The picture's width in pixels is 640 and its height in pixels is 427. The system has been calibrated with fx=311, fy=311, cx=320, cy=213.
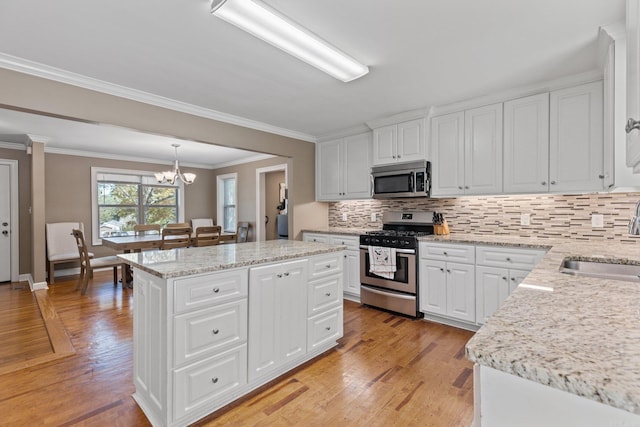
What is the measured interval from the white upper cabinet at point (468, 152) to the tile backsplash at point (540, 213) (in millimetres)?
311

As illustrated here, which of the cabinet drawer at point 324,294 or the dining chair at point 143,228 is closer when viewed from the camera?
the cabinet drawer at point 324,294

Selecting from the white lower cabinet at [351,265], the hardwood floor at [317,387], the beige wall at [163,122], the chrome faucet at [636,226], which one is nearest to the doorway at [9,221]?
the beige wall at [163,122]

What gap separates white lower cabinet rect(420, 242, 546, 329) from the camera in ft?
8.95

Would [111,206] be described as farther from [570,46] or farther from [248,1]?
[570,46]

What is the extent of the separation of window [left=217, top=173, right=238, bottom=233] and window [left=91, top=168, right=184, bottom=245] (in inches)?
34.3

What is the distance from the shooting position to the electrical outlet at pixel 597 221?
2.73 m

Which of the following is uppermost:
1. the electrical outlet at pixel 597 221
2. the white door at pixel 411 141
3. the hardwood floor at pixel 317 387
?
the white door at pixel 411 141

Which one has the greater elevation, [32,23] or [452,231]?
[32,23]

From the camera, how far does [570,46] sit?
7.04 ft

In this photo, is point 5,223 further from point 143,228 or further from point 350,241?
point 350,241

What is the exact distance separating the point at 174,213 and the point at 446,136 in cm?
611

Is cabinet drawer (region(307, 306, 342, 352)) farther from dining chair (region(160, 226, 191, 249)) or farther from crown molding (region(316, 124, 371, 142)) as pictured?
dining chair (region(160, 226, 191, 249))

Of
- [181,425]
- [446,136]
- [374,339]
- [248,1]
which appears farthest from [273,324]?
[446,136]

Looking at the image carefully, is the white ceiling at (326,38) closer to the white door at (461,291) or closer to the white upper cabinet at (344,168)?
the white upper cabinet at (344,168)
